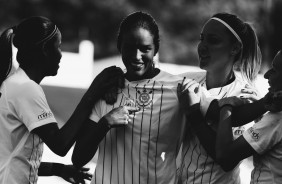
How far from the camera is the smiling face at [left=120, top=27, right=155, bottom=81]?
3467 millimetres

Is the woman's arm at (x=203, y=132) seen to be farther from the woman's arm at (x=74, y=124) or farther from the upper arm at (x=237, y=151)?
the woman's arm at (x=74, y=124)

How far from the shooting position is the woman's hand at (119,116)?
3.33 meters

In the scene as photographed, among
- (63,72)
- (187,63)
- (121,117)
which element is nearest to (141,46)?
(121,117)

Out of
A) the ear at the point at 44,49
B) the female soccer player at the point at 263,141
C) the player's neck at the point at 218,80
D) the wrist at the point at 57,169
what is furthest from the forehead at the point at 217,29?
the wrist at the point at 57,169

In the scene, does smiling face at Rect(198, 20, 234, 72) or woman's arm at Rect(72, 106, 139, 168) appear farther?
smiling face at Rect(198, 20, 234, 72)

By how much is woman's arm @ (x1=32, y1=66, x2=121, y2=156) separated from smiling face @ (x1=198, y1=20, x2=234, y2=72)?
21.4 inches

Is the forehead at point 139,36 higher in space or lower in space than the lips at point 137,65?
higher

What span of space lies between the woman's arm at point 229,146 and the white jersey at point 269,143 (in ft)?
0.13

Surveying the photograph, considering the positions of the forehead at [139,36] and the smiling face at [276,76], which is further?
the forehead at [139,36]

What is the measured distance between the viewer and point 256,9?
30.8m

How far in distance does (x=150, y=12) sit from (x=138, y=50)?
27.3m

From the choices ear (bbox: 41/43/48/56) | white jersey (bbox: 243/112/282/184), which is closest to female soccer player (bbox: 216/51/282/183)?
white jersey (bbox: 243/112/282/184)

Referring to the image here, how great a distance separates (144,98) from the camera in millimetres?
3492

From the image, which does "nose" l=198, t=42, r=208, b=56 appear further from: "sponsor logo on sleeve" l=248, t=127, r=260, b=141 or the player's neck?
"sponsor logo on sleeve" l=248, t=127, r=260, b=141
